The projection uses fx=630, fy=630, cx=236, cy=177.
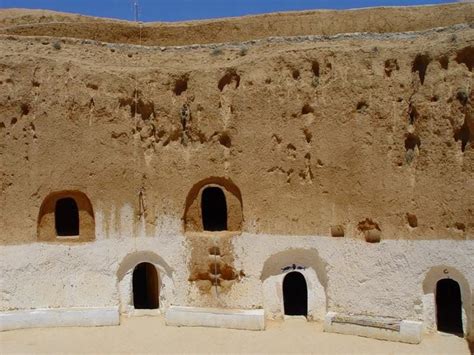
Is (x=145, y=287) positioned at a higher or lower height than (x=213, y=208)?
lower

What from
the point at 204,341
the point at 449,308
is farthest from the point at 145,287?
the point at 449,308

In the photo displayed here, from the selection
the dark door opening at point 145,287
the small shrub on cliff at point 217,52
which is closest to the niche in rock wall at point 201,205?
the dark door opening at point 145,287

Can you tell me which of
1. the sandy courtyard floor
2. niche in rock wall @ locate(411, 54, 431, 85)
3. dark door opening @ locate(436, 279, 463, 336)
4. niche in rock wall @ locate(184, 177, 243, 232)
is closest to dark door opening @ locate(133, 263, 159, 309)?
the sandy courtyard floor

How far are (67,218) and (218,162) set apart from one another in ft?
15.4

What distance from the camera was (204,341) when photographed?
1395 centimetres

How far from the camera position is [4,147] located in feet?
50.2

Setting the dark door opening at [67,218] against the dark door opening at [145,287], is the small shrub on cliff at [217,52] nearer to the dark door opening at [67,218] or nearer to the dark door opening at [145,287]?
the dark door opening at [67,218]

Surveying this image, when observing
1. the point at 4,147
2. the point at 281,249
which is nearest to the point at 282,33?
the point at 281,249

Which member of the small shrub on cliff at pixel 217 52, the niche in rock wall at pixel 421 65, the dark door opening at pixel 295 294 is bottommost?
the dark door opening at pixel 295 294

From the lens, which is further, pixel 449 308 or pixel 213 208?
pixel 213 208

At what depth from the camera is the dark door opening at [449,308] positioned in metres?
14.1

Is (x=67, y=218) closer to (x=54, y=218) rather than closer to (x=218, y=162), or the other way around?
(x=54, y=218)

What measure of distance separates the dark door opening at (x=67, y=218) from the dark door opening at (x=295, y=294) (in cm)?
580

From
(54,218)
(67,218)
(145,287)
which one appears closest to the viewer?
(54,218)
